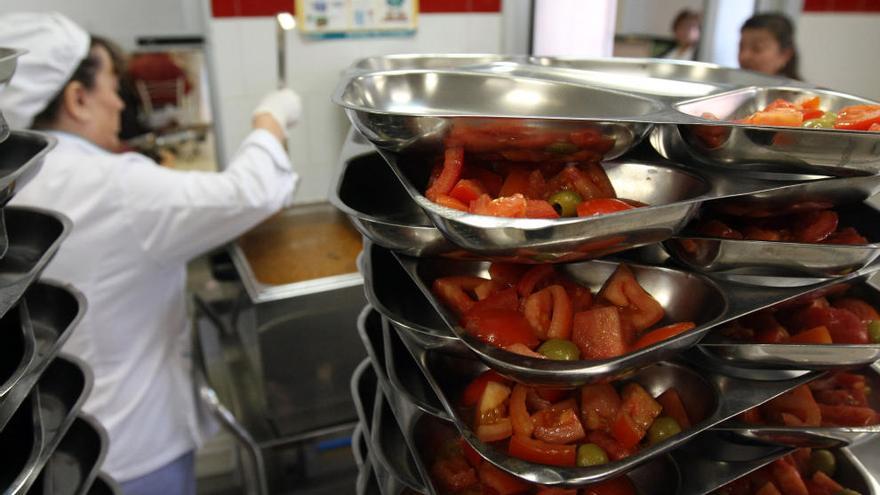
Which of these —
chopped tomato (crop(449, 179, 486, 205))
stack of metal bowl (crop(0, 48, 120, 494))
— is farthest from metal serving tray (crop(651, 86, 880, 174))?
stack of metal bowl (crop(0, 48, 120, 494))

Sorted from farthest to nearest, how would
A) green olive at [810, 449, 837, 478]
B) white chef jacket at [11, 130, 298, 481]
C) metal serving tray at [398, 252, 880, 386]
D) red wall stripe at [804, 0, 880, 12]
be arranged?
red wall stripe at [804, 0, 880, 12]
white chef jacket at [11, 130, 298, 481]
green olive at [810, 449, 837, 478]
metal serving tray at [398, 252, 880, 386]

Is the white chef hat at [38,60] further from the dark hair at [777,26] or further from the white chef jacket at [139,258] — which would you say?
the dark hair at [777,26]

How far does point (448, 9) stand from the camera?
9.09 ft

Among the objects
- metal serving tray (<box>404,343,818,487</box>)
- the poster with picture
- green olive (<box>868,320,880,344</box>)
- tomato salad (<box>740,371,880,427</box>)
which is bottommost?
tomato salad (<box>740,371,880,427</box>)

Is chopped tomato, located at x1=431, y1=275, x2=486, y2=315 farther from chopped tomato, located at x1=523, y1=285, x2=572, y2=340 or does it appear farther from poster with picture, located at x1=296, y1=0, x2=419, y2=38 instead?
poster with picture, located at x1=296, y1=0, x2=419, y2=38

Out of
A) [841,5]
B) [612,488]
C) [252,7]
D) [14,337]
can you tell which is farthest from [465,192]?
[841,5]

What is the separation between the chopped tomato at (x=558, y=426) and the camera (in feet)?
2.36

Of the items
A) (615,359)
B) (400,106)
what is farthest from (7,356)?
(615,359)

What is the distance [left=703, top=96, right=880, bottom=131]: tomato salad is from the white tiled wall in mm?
2049

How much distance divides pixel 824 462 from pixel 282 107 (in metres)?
1.82

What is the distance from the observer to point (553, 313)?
0.73 meters

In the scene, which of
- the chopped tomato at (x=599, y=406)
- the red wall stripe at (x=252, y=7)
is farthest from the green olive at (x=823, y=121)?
the red wall stripe at (x=252, y=7)

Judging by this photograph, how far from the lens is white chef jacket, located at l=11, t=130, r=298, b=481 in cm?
178

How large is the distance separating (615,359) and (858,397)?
477 millimetres
